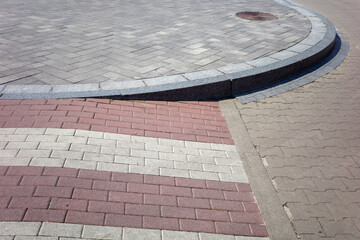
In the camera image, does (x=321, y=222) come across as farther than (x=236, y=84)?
No

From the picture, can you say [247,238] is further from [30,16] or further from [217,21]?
[30,16]

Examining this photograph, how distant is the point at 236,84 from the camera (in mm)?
5770

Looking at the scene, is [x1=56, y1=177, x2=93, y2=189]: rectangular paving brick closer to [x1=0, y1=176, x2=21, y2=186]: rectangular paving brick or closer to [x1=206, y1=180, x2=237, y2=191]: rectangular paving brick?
[x1=0, y1=176, x2=21, y2=186]: rectangular paving brick

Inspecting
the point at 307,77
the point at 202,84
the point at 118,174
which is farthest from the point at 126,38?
the point at 118,174

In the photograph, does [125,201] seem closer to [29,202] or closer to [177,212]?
[177,212]

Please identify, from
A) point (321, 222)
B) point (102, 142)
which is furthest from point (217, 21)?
point (321, 222)

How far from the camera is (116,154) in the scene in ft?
12.8

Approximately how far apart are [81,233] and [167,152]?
1502 mm

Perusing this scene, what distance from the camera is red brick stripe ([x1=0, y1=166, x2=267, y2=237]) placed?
10.0 feet

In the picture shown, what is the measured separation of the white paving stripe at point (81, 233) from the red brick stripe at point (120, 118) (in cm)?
154

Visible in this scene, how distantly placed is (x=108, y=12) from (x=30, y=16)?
6.29 ft

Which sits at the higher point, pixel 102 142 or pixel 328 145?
pixel 102 142

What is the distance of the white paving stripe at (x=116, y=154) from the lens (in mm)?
3666

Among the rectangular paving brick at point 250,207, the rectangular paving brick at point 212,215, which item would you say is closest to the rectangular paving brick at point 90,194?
the rectangular paving brick at point 212,215
